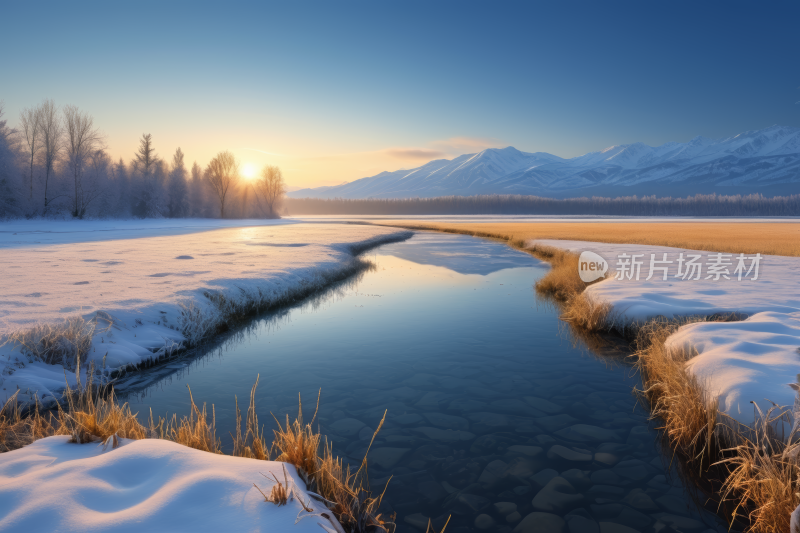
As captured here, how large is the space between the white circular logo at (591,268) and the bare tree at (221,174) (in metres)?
81.7

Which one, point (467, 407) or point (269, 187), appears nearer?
point (467, 407)

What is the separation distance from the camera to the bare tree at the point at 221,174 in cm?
8581

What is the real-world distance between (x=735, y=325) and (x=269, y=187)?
4080 inches

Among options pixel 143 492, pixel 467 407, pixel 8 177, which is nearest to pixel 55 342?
pixel 143 492

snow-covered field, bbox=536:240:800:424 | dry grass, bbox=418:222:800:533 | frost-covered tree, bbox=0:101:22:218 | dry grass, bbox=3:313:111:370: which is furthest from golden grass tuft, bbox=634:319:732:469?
frost-covered tree, bbox=0:101:22:218

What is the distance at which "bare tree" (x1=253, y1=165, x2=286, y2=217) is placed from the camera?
100562 millimetres

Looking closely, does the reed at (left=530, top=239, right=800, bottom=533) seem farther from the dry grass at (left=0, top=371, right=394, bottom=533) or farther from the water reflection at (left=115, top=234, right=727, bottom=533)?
the dry grass at (left=0, top=371, right=394, bottom=533)

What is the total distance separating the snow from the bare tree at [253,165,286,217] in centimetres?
10344

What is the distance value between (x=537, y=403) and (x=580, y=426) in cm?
96

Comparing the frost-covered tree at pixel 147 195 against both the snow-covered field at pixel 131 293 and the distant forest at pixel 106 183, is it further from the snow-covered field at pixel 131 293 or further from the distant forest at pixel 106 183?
the snow-covered field at pixel 131 293

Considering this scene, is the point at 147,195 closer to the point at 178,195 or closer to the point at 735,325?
the point at 178,195

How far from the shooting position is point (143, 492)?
138 inches

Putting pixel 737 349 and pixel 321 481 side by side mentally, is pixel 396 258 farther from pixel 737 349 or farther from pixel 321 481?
pixel 321 481

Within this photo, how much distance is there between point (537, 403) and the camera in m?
7.57
